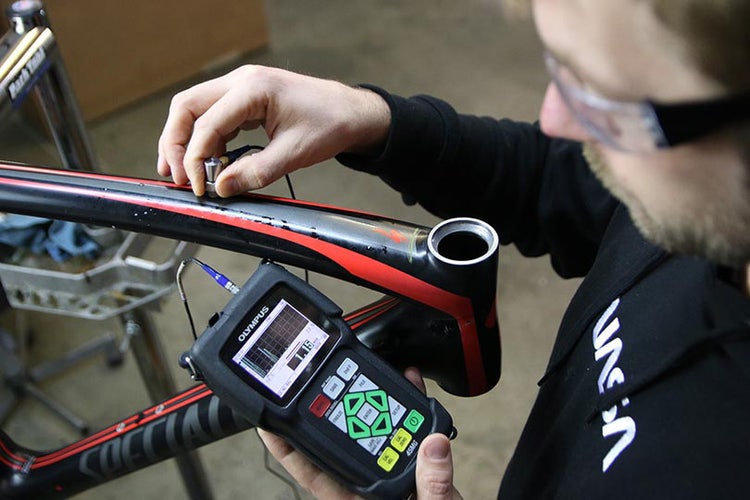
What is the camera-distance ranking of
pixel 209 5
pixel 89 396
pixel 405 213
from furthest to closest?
pixel 209 5
pixel 405 213
pixel 89 396

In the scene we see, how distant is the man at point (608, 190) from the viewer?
40 centimetres

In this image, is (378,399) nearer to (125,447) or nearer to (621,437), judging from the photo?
(621,437)

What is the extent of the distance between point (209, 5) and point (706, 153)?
196 centimetres

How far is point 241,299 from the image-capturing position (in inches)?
23.7

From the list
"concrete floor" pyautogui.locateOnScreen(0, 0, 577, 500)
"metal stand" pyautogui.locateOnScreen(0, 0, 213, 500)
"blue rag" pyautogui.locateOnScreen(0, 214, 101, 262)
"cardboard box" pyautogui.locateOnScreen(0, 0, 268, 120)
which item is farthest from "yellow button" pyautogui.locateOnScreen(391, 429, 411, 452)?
"cardboard box" pyautogui.locateOnScreen(0, 0, 268, 120)

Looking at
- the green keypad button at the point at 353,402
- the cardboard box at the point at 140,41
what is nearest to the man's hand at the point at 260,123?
the green keypad button at the point at 353,402

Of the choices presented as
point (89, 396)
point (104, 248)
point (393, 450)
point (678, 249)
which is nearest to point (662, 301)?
point (678, 249)

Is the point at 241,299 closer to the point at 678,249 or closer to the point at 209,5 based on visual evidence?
the point at 678,249

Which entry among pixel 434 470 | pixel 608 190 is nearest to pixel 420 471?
pixel 434 470

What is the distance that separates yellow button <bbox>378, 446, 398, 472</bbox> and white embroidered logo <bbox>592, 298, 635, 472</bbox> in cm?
16

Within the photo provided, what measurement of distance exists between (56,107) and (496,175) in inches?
20.4

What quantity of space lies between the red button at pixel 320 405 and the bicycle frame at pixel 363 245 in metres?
0.11

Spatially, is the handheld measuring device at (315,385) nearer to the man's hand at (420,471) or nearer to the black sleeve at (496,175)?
the man's hand at (420,471)

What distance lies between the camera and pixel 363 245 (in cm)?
64
